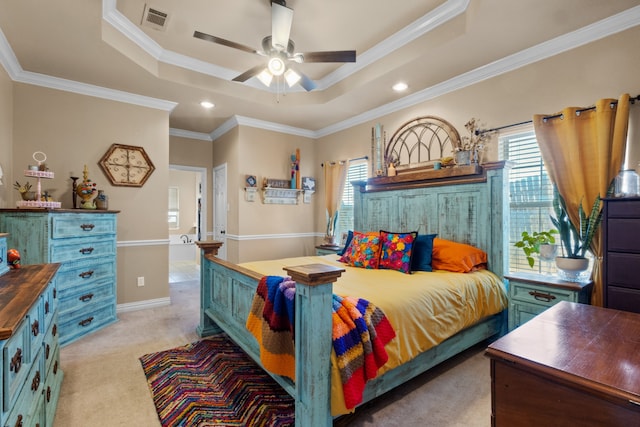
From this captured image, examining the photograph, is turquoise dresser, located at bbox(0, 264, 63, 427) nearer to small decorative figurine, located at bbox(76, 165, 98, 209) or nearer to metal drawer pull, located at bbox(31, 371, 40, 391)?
metal drawer pull, located at bbox(31, 371, 40, 391)

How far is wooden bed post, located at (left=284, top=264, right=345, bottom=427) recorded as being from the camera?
149 cm

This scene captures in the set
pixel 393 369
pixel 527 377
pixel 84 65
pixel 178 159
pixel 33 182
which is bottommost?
pixel 393 369

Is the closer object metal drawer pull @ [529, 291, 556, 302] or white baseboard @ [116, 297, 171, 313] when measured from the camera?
metal drawer pull @ [529, 291, 556, 302]

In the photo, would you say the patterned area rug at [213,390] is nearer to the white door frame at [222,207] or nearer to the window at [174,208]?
the white door frame at [222,207]

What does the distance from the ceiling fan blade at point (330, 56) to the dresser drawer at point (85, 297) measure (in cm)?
317

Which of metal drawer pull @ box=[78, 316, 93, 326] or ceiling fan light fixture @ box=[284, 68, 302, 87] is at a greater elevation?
ceiling fan light fixture @ box=[284, 68, 302, 87]

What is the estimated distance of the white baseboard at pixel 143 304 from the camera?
382 cm

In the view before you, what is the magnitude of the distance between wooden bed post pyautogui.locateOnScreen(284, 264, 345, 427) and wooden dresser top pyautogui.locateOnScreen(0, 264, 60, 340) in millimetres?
984

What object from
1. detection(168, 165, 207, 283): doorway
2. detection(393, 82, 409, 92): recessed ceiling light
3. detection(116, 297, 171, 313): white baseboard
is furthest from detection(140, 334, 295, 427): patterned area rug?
detection(168, 165, 207, 283): doorway

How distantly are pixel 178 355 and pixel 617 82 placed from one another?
4211mm

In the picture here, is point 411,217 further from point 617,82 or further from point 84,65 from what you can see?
point 84,65

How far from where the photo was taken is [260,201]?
500 centimetres

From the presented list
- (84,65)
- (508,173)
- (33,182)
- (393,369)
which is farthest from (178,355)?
(508,173)

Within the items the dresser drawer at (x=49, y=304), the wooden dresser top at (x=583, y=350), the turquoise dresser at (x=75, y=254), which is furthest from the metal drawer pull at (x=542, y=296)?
the turquoise dresser at (x=75, y=254)
